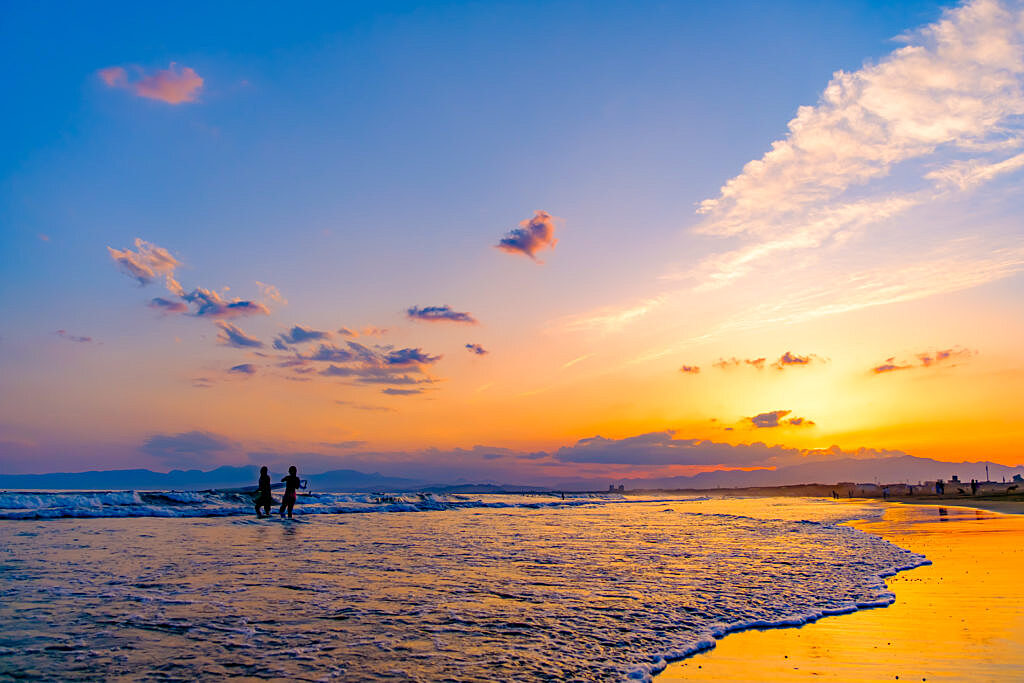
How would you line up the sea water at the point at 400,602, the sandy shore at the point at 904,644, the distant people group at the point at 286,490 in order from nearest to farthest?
the sandy shore at the point at 904,644 < the sea water at the point at 400,602 < the distant people group at the point at 286,490

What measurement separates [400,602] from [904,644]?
24.3 feet

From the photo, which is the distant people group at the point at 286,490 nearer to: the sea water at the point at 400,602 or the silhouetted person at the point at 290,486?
the silhouetted person at the point at 290,486

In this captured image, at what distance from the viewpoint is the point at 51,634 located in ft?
25.4

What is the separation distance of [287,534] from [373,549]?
6.31m

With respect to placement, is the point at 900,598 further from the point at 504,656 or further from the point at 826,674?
the point at 504,656

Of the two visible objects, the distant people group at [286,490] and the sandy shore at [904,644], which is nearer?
the sandy shore at [904,644]

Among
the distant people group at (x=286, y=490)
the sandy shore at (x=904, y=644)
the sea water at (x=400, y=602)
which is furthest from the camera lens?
the distant people group at (x=286, y=490)

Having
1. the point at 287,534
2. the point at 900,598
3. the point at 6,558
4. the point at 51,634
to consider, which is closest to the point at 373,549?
the point at 287,534

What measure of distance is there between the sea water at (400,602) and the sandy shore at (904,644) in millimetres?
475

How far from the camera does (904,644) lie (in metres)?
7.82

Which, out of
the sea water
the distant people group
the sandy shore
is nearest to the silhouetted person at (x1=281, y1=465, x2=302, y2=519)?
the distant people group

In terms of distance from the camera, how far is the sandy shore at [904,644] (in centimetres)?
671

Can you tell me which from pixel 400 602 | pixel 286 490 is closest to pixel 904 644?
pixel 400 602

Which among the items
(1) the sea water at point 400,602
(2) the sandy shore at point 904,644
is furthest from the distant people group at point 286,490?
(2) the sandy shore at point 904,644
